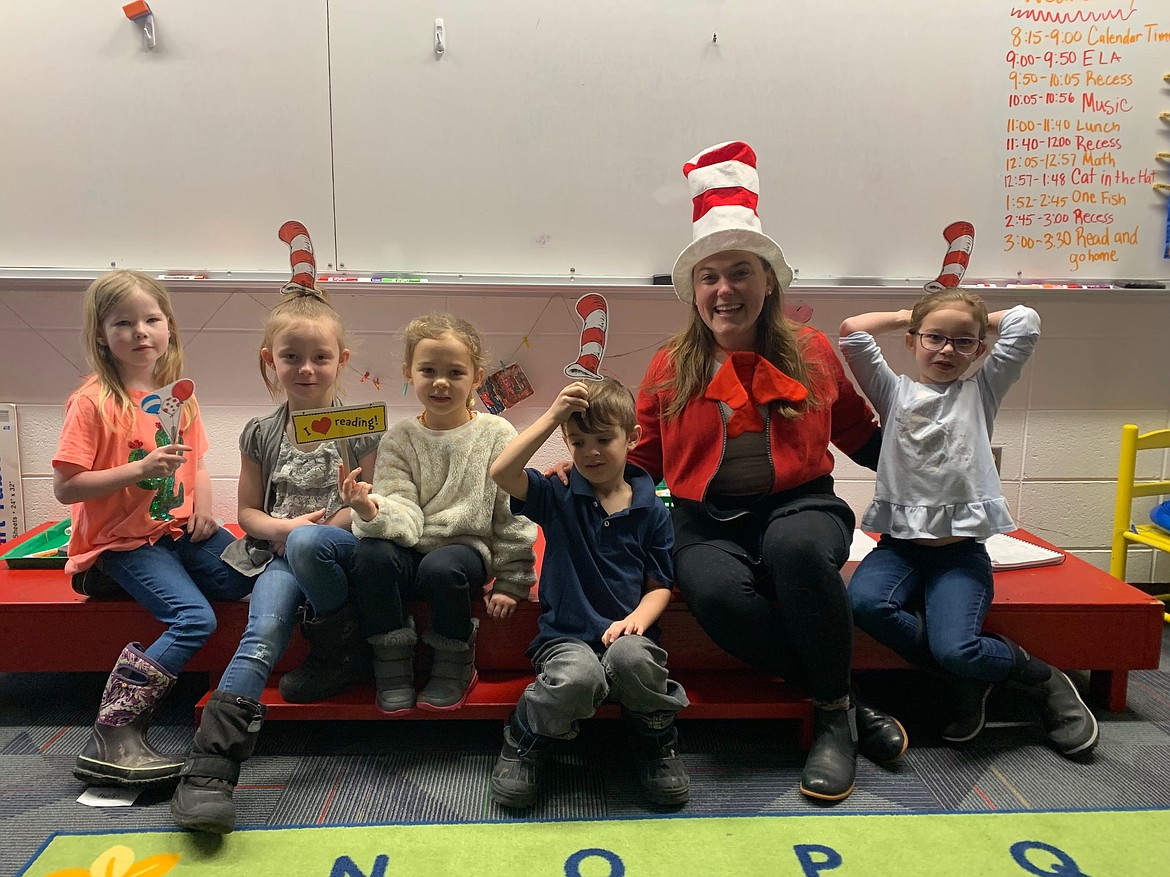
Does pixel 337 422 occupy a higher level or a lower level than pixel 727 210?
lower

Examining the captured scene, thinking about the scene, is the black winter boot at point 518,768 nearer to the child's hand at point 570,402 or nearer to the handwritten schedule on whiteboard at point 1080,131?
the child's hand at point 570,402

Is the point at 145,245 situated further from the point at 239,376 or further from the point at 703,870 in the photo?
the point at 703,870

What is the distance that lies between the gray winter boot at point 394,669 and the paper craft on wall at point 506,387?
831 mm

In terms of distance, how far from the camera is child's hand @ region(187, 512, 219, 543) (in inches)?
68.2

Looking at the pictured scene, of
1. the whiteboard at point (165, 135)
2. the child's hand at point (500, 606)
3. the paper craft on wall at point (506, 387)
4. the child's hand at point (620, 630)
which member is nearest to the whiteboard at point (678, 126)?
the whiteboard at point (165, 135)

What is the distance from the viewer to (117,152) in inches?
81.2

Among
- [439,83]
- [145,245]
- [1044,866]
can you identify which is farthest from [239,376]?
[1044,866]

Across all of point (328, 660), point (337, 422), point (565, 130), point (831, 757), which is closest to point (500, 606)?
point (328, 660)

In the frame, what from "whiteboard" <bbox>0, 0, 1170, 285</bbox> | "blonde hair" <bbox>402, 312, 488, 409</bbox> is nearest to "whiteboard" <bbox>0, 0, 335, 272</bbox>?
"whiteboard" <bbox>0, 0, 1170, 285</bbox>

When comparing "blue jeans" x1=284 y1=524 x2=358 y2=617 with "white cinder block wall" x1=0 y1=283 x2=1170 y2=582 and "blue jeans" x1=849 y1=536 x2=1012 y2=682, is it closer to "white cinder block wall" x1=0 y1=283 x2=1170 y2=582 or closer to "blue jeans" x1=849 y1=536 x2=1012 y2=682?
"white cinder block wall" x1=0 y1=283 x2=1170 y2=582

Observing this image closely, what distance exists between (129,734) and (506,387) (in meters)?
1.24

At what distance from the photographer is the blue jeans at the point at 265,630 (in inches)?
57.1

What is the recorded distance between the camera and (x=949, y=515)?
1685 mm

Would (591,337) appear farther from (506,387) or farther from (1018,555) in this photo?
(1018,555)
